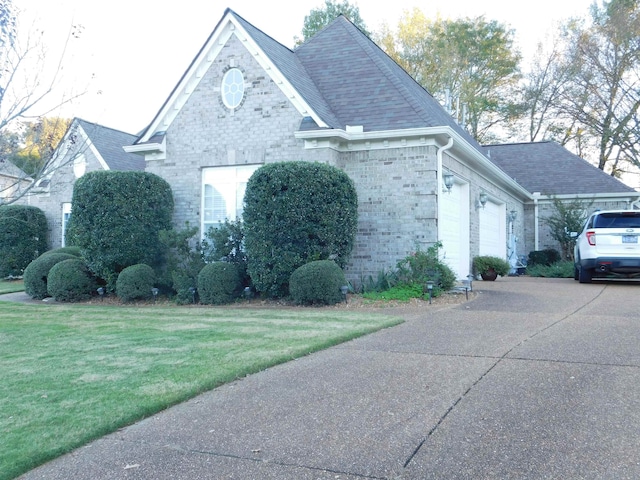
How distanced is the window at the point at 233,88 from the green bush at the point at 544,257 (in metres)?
13.8

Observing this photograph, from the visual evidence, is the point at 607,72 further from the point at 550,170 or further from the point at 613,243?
the point at 613,243

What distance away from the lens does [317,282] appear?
10.5 m

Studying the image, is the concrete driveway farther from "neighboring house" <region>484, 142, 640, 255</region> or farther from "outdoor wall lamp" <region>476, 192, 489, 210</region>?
"neighboring house" <region>484, 142, 640, 255</region>

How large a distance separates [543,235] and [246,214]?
1709cm

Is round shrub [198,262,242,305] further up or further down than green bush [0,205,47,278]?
further down

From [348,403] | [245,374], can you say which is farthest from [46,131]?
[348,403]

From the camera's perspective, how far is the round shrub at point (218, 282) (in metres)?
11.6

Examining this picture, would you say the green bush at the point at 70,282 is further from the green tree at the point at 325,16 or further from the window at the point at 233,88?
the green tree at the point at 325,16

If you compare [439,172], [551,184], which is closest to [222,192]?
[439,172]

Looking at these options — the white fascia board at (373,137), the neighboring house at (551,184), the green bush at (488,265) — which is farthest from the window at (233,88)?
the neighboring house at (551,184)

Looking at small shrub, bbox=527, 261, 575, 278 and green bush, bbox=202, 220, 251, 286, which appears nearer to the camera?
green bush, bbox=202, 220, 251, 286

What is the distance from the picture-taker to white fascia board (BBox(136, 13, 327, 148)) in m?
13.1

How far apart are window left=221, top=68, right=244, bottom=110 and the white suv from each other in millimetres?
9020

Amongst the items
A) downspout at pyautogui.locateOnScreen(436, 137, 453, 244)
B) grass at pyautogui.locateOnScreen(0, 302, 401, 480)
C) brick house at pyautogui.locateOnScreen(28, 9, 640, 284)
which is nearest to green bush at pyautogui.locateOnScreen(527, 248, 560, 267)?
brick house at pyautogui.locateOnScreen(28, 9, 640, 284)
